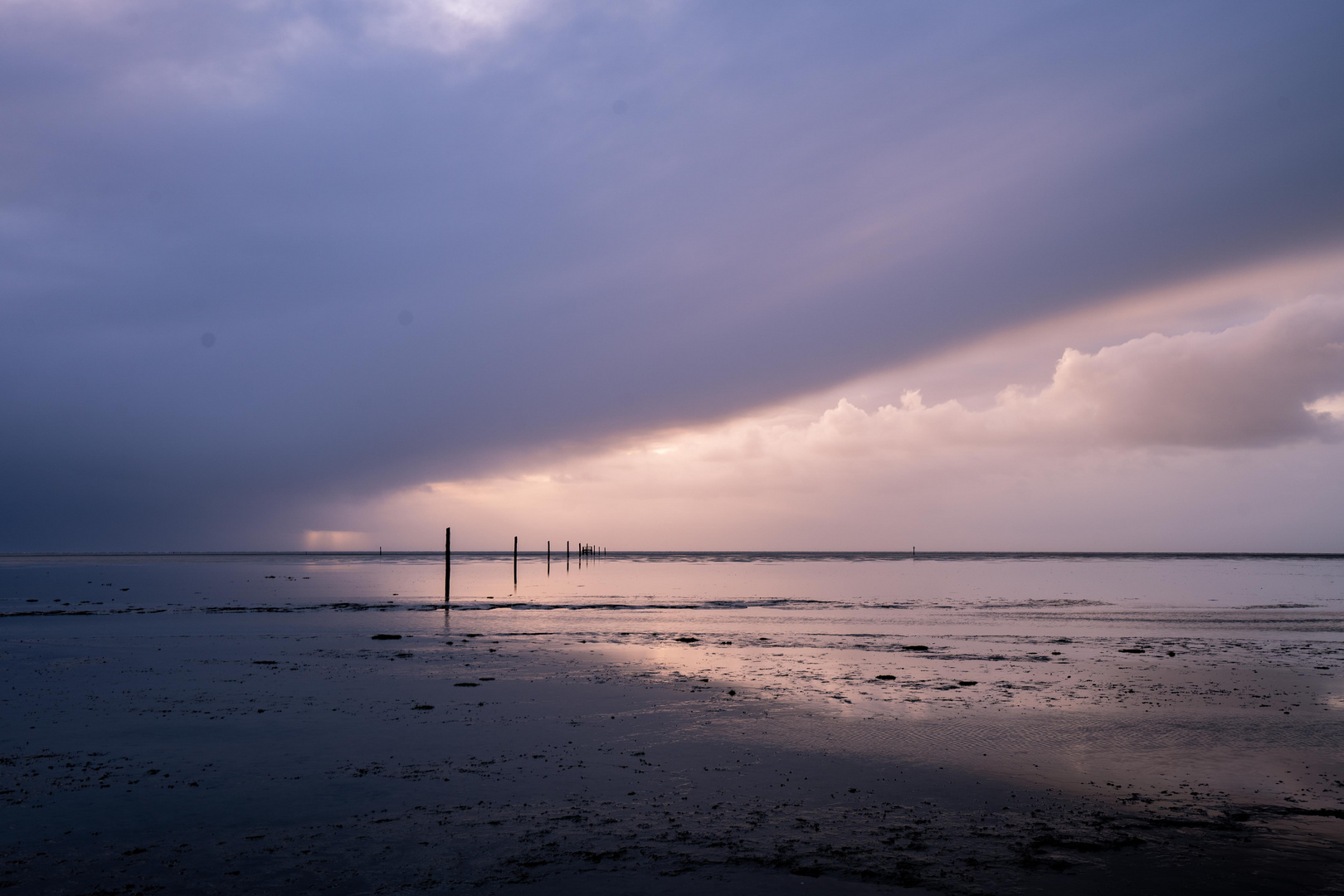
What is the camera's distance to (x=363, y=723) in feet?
45.5

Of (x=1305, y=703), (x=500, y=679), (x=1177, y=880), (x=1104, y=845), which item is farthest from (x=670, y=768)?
(x=1305, y=703)

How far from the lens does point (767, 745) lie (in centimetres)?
1252

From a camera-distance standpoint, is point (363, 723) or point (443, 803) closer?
point (443, 803)

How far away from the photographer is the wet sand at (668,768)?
7750mm

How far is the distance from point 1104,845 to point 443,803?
7.78 m

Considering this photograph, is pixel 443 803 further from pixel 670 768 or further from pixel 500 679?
pixel 500 679

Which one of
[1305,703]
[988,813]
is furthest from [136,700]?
[1305,703]

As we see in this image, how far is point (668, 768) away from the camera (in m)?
11.2

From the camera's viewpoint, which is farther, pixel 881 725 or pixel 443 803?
pixel 881 725

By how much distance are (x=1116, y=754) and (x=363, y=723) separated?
507 inches

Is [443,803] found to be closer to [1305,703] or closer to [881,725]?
[881,725]

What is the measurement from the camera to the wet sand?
25.4 ft

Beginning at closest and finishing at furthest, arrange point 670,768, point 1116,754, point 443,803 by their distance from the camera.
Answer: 1. point 443,803
2. point 670,768
3. point 1116,754

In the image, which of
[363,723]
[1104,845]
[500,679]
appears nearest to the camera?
[1104,845]
